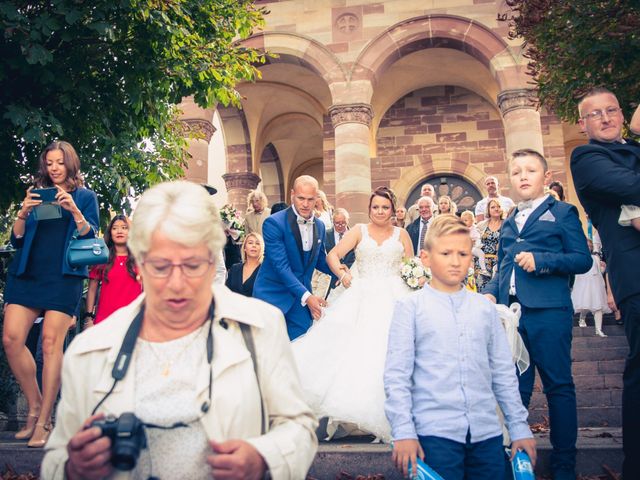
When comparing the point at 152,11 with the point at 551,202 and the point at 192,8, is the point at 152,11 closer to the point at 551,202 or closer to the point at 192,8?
the point at 192,8

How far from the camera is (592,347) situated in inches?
252

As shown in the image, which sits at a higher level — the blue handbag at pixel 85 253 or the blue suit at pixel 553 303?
the blue handbag at pixel 85 253

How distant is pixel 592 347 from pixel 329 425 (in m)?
3.94

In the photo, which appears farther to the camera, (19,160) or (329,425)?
(19,160)

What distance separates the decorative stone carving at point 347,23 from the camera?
1341 centimetres

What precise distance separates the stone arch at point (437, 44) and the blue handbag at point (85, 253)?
407 inches

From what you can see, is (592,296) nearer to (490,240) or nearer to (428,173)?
(490,240)

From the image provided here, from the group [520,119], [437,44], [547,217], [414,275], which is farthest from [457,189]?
[547,217]

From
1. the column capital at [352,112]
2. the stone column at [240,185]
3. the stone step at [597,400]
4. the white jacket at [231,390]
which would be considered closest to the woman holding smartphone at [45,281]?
the white jacket at [231,390]

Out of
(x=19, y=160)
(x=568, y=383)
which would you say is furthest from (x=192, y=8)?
(x=568, y=383)

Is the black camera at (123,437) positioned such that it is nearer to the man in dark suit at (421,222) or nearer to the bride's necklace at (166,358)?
the bride's necklace at (166,358)

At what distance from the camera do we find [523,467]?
7.32 ft

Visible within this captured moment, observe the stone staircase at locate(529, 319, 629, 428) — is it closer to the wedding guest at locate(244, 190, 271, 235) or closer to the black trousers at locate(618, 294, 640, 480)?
the black trousers at locate(618, 294, 640, 480)

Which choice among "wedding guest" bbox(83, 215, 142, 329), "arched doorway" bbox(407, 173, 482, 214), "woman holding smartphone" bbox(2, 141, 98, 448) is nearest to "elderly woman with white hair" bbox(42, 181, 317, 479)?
"woman holding smartphone" bbox(2, 141, 98, 448)
